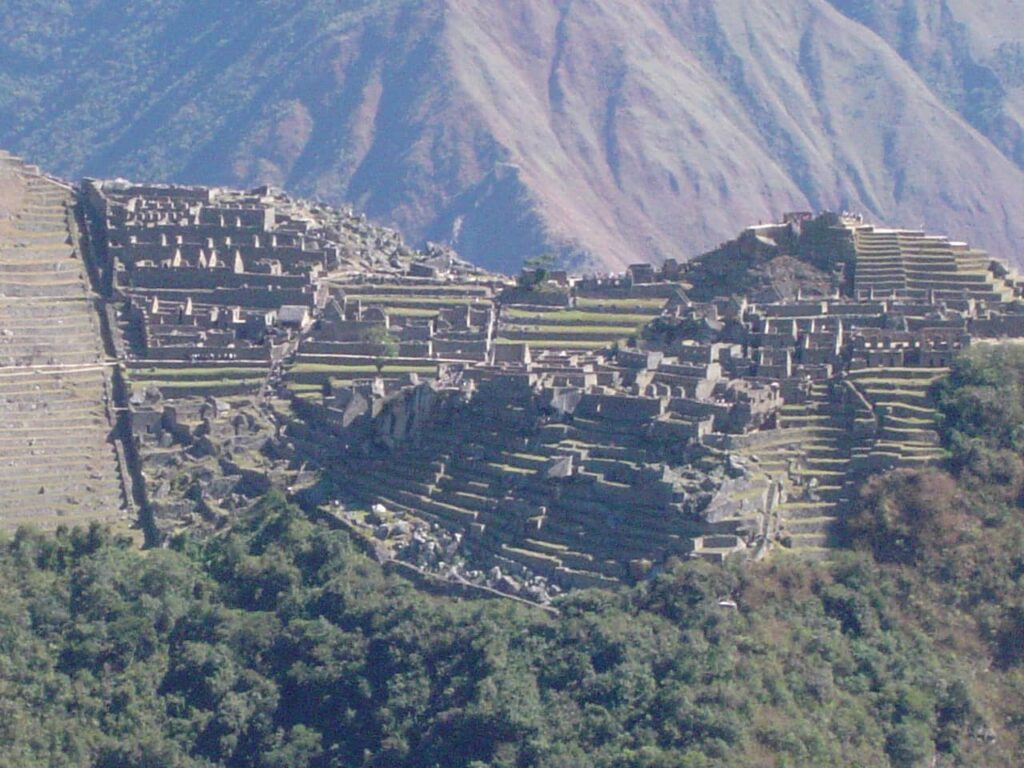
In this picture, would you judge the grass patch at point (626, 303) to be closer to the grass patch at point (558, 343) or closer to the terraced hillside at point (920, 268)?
the grass patch at point (558, 343)

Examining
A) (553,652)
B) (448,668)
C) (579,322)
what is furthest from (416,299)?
(553,652)

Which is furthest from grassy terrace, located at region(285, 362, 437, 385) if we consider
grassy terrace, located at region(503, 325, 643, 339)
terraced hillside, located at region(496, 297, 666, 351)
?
grassy terrace, located at region(503, 325, 643, 339)

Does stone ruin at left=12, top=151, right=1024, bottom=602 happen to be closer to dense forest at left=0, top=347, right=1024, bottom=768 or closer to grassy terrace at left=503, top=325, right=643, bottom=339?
grassy terrace at left=503, top=325, right=643, bottom=339

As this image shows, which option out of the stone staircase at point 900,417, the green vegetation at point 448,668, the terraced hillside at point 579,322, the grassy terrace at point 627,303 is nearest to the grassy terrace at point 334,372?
the terraced hillside at point 579,322

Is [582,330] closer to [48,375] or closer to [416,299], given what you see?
[416,299]

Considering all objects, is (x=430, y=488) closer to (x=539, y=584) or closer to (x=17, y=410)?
(x=539, y=584)
